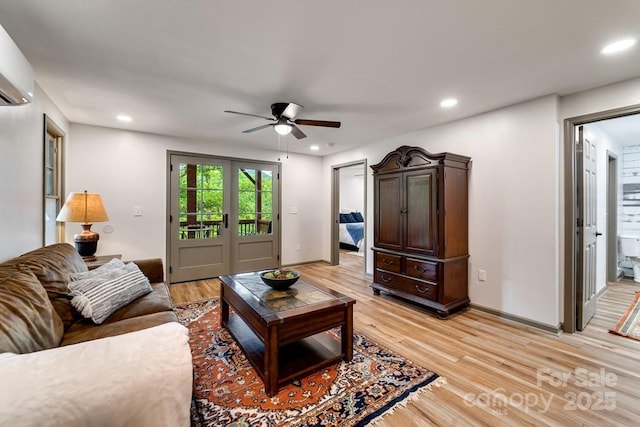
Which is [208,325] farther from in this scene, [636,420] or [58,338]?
[636,420]

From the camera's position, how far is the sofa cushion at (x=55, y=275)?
1666 millimetres

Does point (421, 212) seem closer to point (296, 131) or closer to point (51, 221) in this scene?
point (296, 131)

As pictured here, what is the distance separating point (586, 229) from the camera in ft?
9.23

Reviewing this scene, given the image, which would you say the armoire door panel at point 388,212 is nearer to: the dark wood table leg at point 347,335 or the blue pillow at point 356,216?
the dark wood table leg at point 347,335

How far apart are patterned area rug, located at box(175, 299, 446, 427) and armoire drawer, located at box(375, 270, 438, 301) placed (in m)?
1.06

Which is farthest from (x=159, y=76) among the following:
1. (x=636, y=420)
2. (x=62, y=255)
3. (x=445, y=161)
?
(x=636, y=420)

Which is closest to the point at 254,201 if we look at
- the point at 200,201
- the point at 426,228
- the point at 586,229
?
the point at 200,201

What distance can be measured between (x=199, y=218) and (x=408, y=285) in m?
3.37

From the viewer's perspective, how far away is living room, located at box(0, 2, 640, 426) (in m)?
2.16

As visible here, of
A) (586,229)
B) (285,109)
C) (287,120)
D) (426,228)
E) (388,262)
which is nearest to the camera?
(285,109)

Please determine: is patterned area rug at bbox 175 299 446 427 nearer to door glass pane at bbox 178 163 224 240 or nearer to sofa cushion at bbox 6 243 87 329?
sofa cushion at bbox 6 243 87 329

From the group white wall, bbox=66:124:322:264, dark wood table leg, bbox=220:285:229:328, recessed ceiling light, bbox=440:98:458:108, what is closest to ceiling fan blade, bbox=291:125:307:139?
recessed ceiling light, bbox=440:98:458:108

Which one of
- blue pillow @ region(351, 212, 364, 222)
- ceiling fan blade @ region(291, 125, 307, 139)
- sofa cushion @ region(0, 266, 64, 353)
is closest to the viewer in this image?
sofa cushion @ region(0, 266, 64, 353)

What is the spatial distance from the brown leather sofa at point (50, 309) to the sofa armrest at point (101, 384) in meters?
0.36
